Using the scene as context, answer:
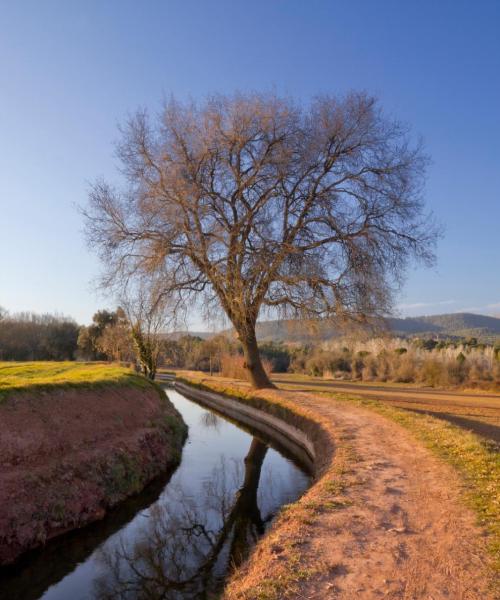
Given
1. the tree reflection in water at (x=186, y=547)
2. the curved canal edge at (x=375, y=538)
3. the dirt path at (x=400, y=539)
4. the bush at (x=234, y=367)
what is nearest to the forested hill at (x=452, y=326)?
the bush at (x=234, y=367)

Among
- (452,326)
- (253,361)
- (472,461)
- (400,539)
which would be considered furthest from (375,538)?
(452,326)

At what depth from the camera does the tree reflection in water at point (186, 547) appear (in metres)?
5.79

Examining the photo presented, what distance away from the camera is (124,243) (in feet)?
58.4

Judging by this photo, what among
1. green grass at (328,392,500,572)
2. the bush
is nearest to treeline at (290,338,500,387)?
the bush

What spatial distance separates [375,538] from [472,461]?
384 centimetres

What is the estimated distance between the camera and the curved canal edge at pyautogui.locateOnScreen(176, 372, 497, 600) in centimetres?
408

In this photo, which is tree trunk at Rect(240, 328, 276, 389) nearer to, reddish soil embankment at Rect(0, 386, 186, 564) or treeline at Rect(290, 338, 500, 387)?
treeline at Rect(290, 338, 500, 387)

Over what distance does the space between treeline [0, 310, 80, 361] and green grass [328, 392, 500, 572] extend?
4652 cm

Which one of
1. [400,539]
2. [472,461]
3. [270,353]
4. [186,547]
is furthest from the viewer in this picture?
[270,353]

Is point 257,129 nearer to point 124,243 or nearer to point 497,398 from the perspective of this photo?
point 124,243

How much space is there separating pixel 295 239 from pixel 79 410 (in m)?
10.1

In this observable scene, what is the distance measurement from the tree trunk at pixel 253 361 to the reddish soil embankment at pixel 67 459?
7132mm

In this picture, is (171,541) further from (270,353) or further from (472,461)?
(270,353)

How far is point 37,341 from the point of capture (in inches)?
2053
